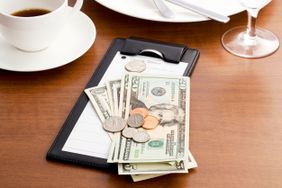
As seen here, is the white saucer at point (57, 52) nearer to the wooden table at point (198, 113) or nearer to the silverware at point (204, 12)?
the wooden table at point (198, 113)

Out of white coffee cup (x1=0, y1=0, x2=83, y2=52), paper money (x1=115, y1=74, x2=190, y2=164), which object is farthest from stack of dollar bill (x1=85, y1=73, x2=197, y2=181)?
white coffee cup (x1=0, y1=0, x2=83, y2=52)

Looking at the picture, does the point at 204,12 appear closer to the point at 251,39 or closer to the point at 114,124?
the point at 251,39

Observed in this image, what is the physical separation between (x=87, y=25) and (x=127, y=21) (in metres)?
0.08

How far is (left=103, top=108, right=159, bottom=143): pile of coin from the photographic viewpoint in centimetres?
74

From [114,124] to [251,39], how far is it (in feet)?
1.05

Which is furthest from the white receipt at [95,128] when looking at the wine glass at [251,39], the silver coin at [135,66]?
the wine glass at [251,39]

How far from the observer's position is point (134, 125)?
29.8 inches

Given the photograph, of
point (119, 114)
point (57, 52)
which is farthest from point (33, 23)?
point (119, 114)

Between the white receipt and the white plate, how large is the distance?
105mm

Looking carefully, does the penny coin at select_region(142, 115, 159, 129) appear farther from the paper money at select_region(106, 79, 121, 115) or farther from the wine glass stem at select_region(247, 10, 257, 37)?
the wine glass stem at select_region(247, 10, 257, 37)

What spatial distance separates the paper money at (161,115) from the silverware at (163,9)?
16 centimetres

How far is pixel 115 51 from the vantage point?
3.01ft

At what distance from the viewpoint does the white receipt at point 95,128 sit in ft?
2.39

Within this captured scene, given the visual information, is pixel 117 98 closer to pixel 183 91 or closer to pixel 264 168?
pixel 183 91
